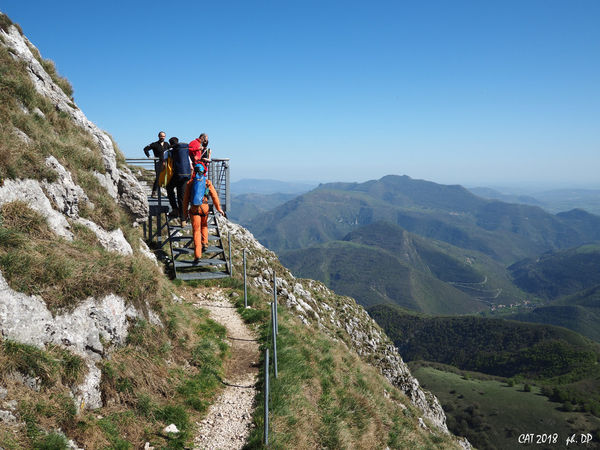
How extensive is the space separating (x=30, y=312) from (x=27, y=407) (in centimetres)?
160

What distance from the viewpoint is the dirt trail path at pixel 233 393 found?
7.00 metres

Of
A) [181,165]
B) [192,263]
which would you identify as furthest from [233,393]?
[181,165]

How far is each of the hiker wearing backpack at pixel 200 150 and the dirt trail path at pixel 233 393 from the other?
585cm

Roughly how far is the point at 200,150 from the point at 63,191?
225 inches

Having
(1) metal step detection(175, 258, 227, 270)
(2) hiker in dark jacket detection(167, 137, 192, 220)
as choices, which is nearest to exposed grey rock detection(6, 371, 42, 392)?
(2) hiker in dark jacket detection(167, 137, 192, 220)

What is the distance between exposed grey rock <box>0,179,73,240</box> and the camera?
764 cm

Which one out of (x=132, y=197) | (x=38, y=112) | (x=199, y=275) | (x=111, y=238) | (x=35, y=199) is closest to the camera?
(x=35, y=199)

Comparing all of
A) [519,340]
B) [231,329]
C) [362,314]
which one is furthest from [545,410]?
[231,329]

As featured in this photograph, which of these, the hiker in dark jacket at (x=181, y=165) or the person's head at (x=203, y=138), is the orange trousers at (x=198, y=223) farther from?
the person's head at (x=203, y=138)

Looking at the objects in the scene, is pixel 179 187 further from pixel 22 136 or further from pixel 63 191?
pixel 22 136

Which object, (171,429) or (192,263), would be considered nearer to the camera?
(171,429)

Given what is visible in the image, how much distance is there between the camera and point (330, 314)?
92.2ft

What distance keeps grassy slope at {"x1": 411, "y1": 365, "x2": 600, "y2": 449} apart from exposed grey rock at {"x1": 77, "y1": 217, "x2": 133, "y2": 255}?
448 feet

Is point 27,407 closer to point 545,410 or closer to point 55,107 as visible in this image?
point 55,107
